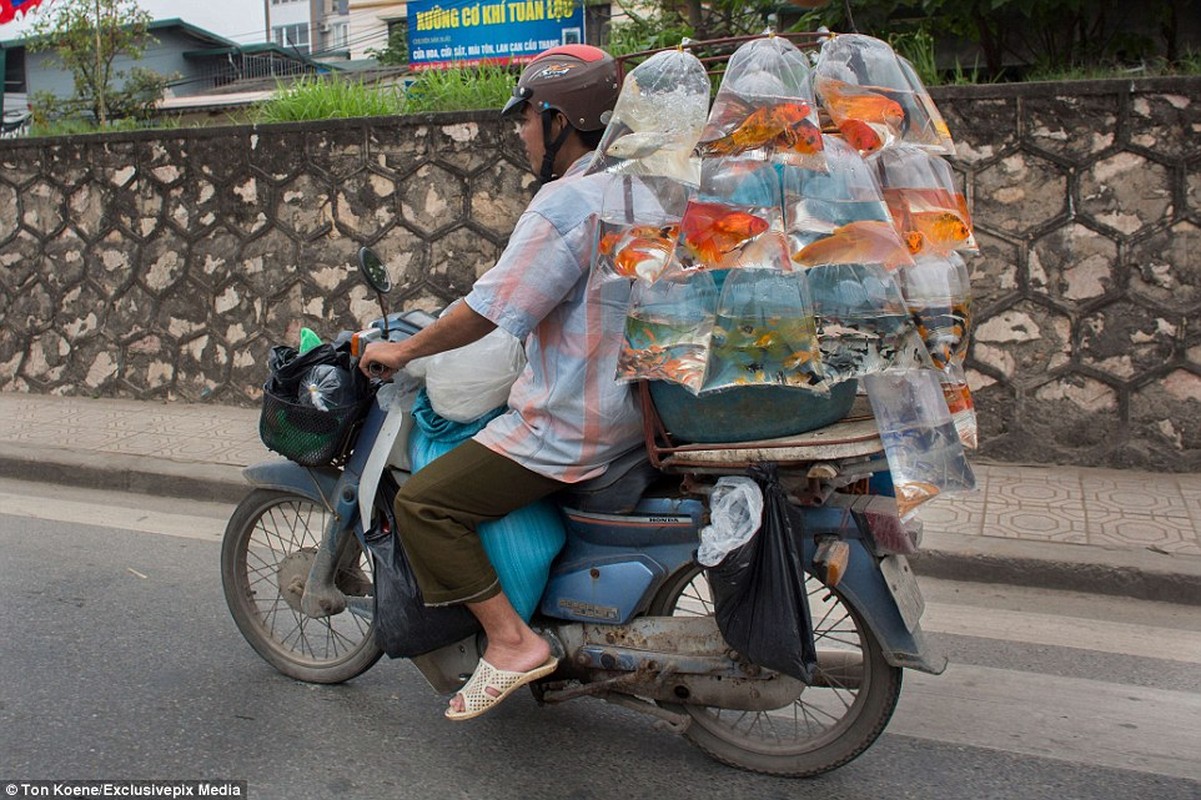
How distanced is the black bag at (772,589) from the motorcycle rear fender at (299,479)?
1.34 m

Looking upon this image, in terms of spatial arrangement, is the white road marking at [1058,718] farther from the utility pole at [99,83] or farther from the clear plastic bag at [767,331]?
the utility pole at [99,83]

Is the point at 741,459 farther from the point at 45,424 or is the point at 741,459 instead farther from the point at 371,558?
the point at 45,424

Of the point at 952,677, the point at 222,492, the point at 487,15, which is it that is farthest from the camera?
the point at 487,15

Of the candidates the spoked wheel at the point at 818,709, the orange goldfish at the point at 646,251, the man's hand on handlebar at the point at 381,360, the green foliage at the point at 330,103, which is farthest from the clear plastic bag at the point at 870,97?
the green foliage at the point at 330,103

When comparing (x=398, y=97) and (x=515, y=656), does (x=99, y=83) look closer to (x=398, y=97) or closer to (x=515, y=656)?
(x=398, y=97)

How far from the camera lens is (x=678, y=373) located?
271cm

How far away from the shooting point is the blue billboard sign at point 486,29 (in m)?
10.1

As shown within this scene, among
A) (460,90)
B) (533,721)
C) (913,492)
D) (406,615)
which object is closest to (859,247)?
(913,492)

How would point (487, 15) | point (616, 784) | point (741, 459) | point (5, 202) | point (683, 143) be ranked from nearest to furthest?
point (683, 143) → point (741, 459) → point (616, 784) → point (5, 202) → point (487, 15)

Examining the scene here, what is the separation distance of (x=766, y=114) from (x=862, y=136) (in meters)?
0.27

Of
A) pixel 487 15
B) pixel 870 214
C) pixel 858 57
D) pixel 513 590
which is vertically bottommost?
pixel 513 590

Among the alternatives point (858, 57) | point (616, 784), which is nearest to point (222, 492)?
point (616, 784)

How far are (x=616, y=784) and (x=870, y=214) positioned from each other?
5.49ft

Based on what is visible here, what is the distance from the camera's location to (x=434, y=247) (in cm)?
723
